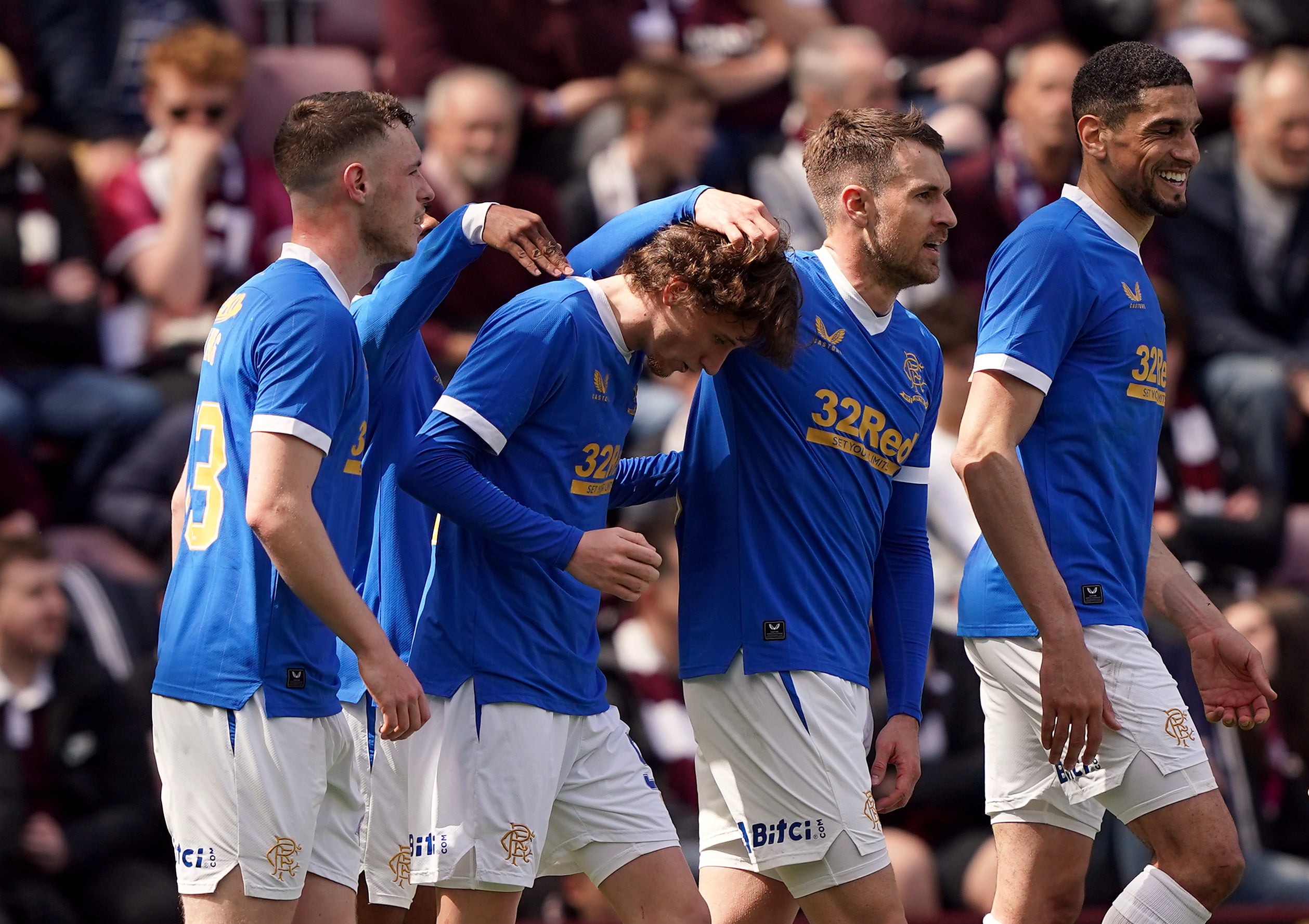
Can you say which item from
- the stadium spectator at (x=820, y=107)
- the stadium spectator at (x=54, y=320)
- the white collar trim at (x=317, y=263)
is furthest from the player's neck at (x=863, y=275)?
the stadium spectator at (x=54, y=320)

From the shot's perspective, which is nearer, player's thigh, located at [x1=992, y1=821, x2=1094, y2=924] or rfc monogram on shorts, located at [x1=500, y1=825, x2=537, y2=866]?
rfc monogram on shorts, located at [x1=500, y1=825, x2=537, y2=866]

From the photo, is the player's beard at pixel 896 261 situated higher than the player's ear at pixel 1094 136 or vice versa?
the player's ear at pixel 1094 136

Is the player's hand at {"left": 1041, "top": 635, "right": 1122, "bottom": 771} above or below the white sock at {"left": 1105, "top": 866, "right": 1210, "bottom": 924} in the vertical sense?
above

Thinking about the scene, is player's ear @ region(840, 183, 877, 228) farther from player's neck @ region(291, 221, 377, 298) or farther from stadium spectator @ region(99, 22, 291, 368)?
stadium spectator @ region(99, 22, 291, 368)

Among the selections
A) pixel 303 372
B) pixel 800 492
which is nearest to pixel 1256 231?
pixel 800 492

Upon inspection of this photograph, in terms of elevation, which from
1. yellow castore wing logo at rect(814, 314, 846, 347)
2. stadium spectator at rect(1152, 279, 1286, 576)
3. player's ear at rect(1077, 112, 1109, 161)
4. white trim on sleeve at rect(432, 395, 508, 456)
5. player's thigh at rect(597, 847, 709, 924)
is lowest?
stadium spectator at rect(1152, 279, 1286, 576)

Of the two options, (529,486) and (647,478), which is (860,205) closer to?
(647,478)

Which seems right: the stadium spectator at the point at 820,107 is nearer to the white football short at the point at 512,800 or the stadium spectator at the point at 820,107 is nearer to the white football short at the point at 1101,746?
the white football short at the point at 1101,746

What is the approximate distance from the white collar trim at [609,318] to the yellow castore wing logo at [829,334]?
20.0 inches

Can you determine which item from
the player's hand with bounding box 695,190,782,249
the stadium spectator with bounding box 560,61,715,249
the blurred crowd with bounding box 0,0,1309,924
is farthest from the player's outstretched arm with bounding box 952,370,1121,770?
the stadium spectator with bounding box 560,61,715,249

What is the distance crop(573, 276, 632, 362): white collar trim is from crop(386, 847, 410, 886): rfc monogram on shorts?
1.32 meters

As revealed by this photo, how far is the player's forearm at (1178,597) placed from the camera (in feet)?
15.3

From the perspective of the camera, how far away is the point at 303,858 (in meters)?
3.70

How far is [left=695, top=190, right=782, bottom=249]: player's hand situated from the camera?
4.04m
